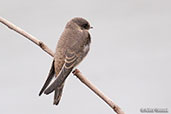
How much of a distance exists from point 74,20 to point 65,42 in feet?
0.65

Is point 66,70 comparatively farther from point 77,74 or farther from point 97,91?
point 97,91

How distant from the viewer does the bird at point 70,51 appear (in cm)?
148

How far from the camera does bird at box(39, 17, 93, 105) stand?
148 cm

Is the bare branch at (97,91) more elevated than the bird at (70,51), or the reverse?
the bird at (70,51)

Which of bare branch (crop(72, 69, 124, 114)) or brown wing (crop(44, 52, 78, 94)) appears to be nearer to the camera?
bare branch (crop(72, 69, 124, 114))

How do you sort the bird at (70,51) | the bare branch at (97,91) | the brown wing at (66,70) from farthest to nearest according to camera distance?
the bird at (70,51), the brown wing at (66,70), the bare branch at (97,91)

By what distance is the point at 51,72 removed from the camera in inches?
59.7

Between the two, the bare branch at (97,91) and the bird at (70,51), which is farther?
the bird at (70,51)

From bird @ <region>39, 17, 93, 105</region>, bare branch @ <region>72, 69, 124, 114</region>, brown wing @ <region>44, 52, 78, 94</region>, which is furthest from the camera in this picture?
bird @ <region>39, 17, 93, 105</region>

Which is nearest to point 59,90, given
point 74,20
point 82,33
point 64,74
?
point 64,74

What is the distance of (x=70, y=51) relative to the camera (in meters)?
1.61

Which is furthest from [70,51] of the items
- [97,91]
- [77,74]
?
[97,91]

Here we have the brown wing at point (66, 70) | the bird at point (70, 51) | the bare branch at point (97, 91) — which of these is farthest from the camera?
the bird at point (70, 51)

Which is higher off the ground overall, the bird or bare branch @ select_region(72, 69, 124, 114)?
the bird
